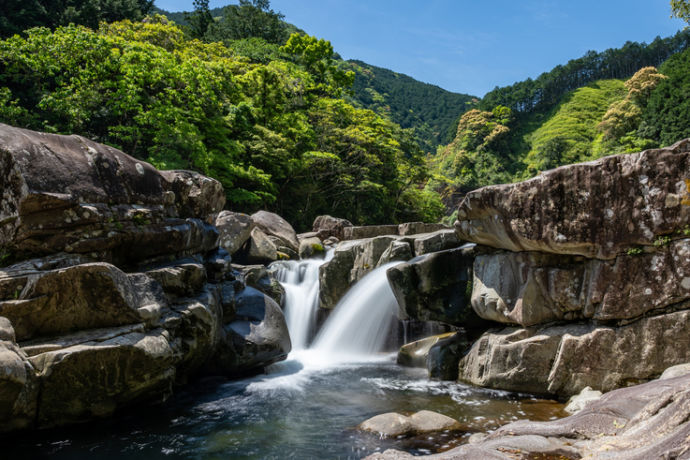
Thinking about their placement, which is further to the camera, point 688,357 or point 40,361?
point 688,357

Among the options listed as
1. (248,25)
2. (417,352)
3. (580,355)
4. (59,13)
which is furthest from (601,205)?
(248,25)

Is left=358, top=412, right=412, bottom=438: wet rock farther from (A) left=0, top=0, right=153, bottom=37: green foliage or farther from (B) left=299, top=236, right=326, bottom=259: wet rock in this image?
(A) left=0, top=0, right=153, bottom=37: green foliage

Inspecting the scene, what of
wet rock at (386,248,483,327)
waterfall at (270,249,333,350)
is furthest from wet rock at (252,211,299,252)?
wet rock at (386,248,483,327)

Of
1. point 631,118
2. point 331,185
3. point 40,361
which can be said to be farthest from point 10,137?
point 631,118

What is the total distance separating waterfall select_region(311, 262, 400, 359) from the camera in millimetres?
11930

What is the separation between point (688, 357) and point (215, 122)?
1961 centimetres


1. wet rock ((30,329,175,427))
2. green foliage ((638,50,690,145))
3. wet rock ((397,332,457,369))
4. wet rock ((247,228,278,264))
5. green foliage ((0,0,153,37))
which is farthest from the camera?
green foliage ((638,50,690,145))

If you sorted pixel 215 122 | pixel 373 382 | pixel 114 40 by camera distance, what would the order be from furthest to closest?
1. pixel 215 122
2. pixel 114 40
3. pixel 373 382

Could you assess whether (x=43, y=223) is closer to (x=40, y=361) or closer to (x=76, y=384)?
(x=40, y=361)

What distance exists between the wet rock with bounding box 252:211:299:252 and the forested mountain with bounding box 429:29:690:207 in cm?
1997

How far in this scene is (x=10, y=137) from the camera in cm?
691

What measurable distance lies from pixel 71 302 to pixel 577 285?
900 centimetres

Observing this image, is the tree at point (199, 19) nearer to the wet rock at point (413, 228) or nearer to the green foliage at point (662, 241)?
the wet rock at point (413, 228)

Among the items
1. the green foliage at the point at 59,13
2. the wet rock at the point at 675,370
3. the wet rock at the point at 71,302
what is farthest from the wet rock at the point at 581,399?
the green foliage at the point at 59,13
